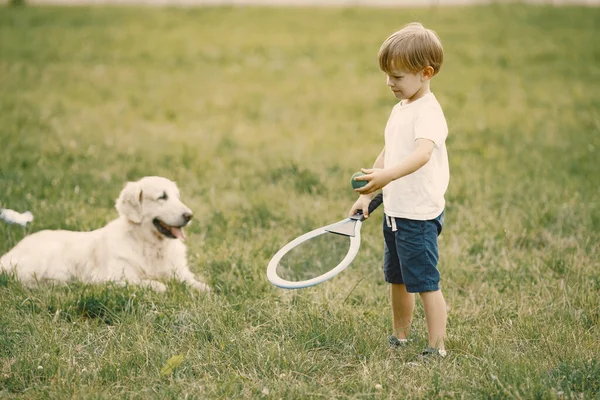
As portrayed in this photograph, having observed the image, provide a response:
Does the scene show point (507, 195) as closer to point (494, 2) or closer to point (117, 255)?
point (117, 255)

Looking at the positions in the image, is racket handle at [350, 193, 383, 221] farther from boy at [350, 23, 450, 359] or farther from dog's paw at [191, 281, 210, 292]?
dog's paw at [191, 281, 210, 292]

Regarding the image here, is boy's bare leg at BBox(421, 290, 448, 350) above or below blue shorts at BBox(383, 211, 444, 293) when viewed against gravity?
below

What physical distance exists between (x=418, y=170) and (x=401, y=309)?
87cm

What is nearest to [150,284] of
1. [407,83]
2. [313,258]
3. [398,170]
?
[313,258]

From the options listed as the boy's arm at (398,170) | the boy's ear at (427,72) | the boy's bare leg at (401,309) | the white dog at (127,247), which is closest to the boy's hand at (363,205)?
the boy's arm at (398,170)

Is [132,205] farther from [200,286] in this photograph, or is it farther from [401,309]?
[401,309]

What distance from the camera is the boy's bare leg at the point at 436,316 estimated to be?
3.61 meters

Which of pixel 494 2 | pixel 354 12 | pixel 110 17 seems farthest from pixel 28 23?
pixel 494 2

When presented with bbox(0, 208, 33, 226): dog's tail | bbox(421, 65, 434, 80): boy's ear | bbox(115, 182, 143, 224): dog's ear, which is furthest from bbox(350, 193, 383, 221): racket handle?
bbox(0, 208, 33, 226): dog's tail

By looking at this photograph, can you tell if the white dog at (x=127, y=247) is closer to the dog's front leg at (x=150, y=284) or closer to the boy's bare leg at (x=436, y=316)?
the dog's front leg at (x=150, y=284)

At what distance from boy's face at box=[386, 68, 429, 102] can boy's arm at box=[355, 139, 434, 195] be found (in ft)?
1.01

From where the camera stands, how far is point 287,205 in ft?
20.0

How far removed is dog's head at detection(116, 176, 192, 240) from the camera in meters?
4.92

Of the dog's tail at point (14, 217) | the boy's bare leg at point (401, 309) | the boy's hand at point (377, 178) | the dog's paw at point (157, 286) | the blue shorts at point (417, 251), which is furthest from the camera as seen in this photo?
the dog's tail at point (14, 217)
